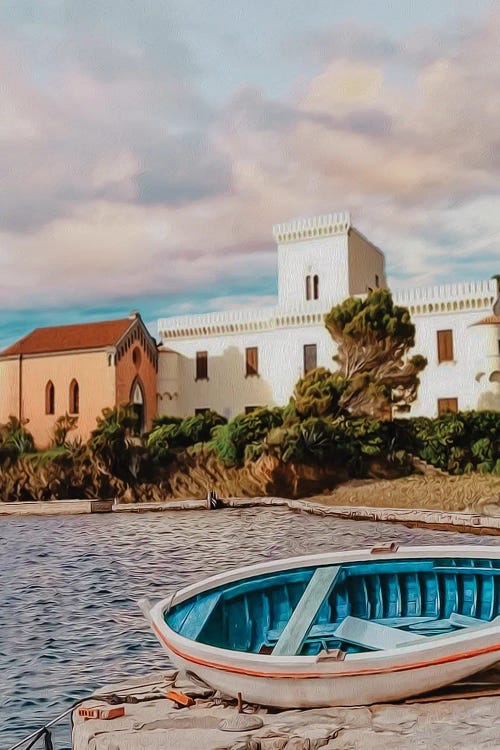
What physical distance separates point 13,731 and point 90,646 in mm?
3082

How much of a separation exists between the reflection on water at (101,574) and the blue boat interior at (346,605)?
5.99ft

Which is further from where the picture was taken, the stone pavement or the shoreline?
the shoreline

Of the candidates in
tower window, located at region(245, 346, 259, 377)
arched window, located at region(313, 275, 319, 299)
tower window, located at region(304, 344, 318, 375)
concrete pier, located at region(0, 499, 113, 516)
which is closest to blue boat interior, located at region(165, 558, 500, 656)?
concrete pier, located at region(0, 499, 113, 516)

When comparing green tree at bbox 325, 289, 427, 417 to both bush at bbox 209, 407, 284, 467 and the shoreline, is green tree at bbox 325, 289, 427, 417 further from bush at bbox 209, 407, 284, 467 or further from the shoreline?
the shoreline

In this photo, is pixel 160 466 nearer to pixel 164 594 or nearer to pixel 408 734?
pixel 164 594

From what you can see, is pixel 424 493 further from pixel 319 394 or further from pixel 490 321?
pixel 490 321

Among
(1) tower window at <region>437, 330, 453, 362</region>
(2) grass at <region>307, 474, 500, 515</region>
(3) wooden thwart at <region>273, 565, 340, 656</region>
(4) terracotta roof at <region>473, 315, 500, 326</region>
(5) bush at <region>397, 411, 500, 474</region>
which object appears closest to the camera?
(3) wooden thwart at <region>273, 565, 340, 656</region>

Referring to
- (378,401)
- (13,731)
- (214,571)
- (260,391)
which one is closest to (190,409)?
(260,391)

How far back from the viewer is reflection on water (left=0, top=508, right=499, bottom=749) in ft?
30.2

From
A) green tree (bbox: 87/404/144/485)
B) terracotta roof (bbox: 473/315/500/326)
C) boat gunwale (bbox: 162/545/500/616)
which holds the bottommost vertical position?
boat gunwale (bbox: 162/545/500/616)

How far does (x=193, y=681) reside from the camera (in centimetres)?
705

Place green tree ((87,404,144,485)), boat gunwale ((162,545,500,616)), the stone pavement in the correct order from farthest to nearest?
green tree ((87,404,144,485)), boat gunwale ((162,545,500,616)), the stone pavement

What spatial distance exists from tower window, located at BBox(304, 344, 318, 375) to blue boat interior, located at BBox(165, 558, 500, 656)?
29.1 metres

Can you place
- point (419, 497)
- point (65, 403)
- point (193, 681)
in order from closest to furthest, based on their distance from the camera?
point (193, 681)
point (419, 497)
point (65, 403)
